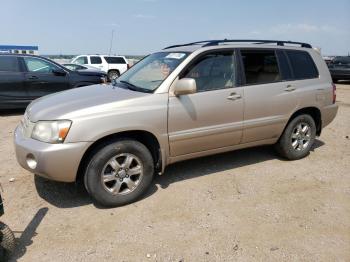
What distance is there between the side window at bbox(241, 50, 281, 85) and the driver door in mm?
223

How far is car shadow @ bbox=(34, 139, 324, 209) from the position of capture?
13.1ft

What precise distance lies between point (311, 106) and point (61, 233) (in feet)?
12.9

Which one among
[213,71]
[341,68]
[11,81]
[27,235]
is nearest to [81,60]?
[11,81]

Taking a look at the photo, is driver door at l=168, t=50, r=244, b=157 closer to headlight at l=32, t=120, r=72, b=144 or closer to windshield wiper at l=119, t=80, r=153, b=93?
windshield wiper at l=119, t=80, r=153, b=93

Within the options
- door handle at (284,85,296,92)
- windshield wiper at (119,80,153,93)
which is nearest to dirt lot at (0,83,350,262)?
door handle at (284,85,296,92)

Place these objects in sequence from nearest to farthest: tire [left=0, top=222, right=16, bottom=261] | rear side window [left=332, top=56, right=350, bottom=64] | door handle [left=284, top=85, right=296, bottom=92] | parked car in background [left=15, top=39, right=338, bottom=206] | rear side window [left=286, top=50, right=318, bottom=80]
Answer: tire [left=0, top=222, right=16, bottom=261] < parked car in background [left=15, top=39, right=338, bottom=206] < door handle [left=284, top=85, right=296, bottom=92] < rear side window [left=286, top=50, right=318, bottom=80] < rear side window [left=332, top=56, right=350, bottom=64]

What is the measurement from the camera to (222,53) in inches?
178

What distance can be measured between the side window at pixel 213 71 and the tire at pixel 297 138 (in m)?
1.33

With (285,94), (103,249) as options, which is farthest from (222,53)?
(103,249)

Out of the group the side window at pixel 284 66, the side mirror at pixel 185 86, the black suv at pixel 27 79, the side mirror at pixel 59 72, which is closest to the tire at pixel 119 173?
the side mirror at pixel 185 86

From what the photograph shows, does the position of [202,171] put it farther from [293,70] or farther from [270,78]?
[293,70]

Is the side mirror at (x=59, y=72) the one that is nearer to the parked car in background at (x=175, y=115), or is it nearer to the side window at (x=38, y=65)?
the side window at (x=38, y=65)

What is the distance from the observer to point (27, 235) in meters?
3.27

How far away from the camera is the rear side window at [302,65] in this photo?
5.15 m
